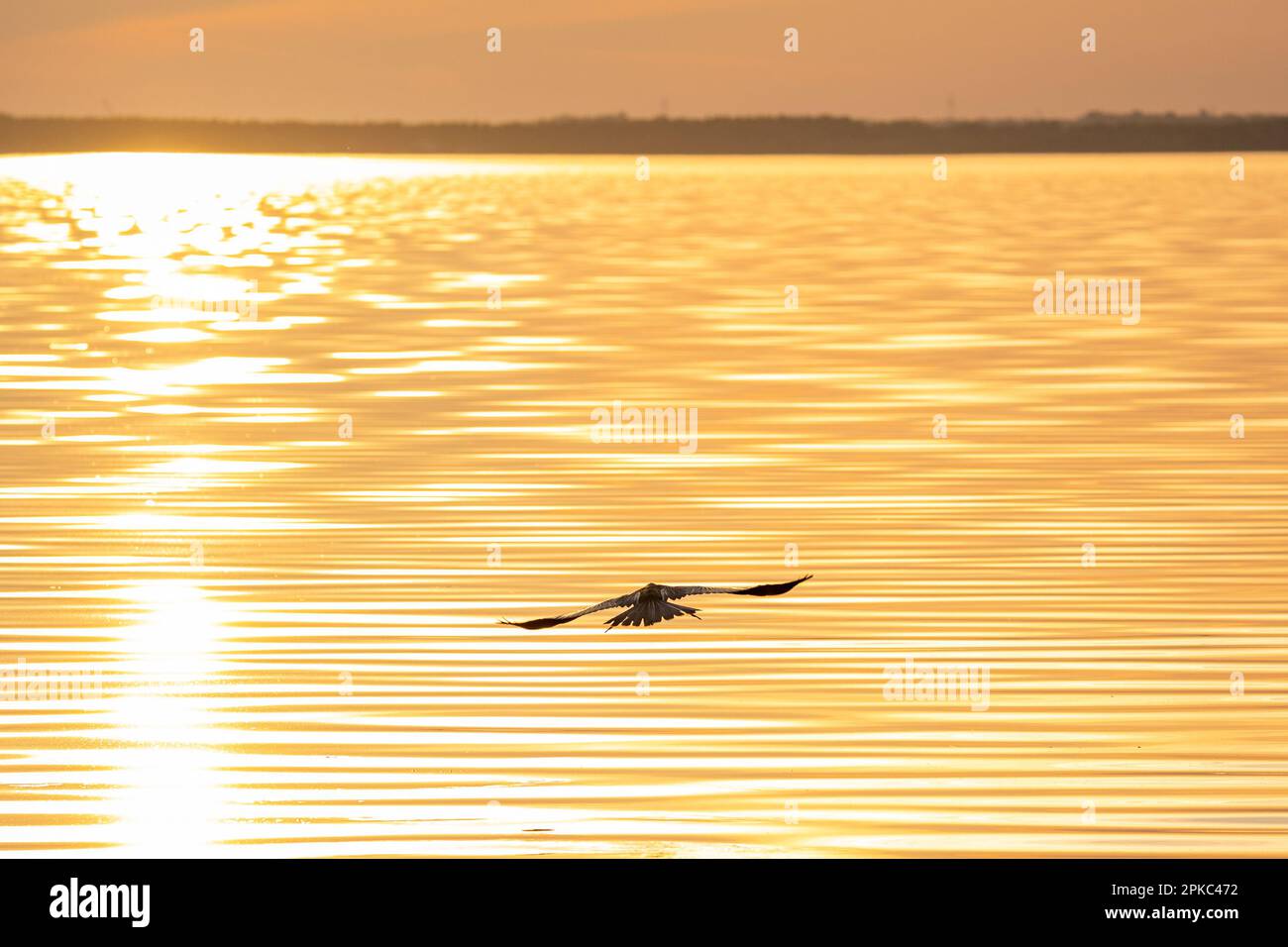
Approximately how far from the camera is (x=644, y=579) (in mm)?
19516

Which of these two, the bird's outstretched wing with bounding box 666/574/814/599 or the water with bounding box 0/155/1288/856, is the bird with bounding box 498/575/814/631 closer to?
the bird's outstretched wing with bounding box 666/574/814/599

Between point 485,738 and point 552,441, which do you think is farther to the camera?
point 552,441

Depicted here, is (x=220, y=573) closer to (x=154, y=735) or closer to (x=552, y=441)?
(x=154, y=735)

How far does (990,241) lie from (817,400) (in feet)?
137

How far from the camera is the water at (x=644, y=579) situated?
43.5 feet

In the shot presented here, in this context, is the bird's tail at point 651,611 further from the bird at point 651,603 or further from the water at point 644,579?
the water at point 644,579

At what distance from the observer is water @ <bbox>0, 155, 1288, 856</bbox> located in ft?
43.5

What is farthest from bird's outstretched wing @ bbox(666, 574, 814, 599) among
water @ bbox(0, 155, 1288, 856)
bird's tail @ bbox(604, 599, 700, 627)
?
water @ bbox(0, 155, 1288, 856)

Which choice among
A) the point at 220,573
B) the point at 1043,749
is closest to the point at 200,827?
the point at 1043,749

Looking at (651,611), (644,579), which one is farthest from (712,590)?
(644,579)

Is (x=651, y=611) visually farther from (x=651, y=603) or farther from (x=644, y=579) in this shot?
(x=644, y=579)

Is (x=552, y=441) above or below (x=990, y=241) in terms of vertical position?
below

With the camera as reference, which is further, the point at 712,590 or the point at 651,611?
the point at 651,611

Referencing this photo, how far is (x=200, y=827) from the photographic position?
1277 cm
